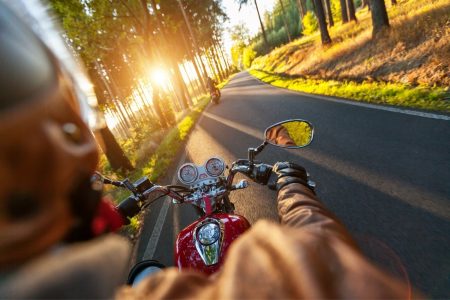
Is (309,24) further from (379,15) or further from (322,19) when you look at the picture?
(379,15)

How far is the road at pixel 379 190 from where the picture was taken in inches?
106

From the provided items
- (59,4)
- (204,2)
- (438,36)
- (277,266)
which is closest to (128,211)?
(277,266)

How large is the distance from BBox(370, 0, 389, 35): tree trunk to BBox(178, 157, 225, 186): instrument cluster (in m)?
12.2

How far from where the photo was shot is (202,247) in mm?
1982

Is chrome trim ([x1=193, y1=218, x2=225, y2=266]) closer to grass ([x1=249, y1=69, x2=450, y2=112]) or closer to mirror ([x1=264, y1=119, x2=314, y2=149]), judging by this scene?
mirror ([x1=264, y1=119, x2=314, y2=149])

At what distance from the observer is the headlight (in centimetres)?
198

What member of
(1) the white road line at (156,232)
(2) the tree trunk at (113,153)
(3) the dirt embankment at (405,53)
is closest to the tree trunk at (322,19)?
(3) the dirt embankment at (405,53)

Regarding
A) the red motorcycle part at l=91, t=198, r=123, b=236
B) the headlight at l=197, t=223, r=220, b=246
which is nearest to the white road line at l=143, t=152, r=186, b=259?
the headlight at l=197, t=223, r=220, b=246

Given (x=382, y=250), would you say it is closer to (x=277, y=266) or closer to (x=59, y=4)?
(x=277, y=266)

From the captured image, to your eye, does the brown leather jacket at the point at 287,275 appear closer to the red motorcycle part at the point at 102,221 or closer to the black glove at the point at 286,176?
the red motorcycle part at the point at 102,221

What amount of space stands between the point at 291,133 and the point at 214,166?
2.44ft

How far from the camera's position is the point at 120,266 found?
693 mm

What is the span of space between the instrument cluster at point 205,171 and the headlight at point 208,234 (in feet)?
1.71

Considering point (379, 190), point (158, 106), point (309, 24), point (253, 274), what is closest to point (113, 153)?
point (158, 106)
